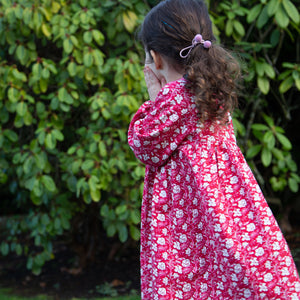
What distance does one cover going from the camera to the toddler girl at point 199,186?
1.70m

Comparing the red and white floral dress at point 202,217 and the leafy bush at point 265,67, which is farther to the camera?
the leafy bush at point 265,67

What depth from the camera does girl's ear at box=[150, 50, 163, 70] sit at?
1827mm

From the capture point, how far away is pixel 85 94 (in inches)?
133

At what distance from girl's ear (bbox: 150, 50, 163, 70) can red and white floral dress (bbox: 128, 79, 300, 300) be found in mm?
126

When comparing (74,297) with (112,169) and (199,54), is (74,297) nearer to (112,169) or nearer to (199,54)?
(112,169)

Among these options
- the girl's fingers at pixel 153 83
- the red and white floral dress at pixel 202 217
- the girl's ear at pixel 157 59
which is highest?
the girl's ear at pixel 157 59

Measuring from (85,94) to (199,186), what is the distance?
1.87m

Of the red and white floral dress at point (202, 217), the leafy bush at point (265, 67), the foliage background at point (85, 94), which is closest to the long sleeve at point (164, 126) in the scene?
the red and white floral dress at point (202, 217)

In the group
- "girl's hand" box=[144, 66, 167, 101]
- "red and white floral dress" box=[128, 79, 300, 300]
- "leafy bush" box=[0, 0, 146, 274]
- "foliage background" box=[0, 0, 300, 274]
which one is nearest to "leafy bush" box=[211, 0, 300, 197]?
"foliage background" box=[0, 0, 300, 274]

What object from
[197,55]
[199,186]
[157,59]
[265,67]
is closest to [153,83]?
[157,59]

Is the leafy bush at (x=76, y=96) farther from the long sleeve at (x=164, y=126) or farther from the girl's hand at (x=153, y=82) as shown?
the long sleeve at (x=164, y=126)

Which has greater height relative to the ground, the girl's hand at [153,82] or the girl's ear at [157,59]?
the girl's ear at [157,59]

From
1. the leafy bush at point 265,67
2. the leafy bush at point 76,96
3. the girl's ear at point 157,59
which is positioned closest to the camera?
the girl's ear at point 157,59

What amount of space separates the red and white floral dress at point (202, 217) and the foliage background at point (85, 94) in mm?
1127
